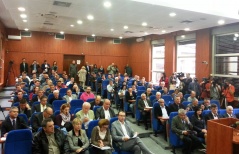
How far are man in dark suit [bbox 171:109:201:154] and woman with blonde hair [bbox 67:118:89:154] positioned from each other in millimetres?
2038

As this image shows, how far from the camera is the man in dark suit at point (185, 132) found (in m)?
4.40

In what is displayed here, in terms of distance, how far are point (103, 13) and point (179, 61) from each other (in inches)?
225

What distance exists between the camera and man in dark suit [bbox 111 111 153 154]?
3.74 m

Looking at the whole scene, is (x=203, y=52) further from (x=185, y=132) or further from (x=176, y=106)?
(x=185, y=132)

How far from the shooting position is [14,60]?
12539 millimetres

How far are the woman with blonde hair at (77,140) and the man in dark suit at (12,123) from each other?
3.62 feet

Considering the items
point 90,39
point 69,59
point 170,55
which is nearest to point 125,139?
point 170,55

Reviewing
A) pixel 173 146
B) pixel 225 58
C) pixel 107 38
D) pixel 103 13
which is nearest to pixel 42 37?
pixel 107 38

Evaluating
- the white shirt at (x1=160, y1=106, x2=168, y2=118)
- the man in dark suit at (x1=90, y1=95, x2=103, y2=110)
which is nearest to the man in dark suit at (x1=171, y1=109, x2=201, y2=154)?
the white shirt at (x1=160, y1=106, x2=168, y2=118)

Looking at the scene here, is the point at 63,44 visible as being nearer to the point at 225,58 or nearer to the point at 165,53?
the point at 165,53

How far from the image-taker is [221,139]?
343cm

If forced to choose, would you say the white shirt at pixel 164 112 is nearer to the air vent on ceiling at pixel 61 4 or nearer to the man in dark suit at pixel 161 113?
the man in dark suit at pixel 161 113

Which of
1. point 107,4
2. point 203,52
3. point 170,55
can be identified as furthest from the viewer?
point 170,55

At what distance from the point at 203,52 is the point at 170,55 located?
2183mm
